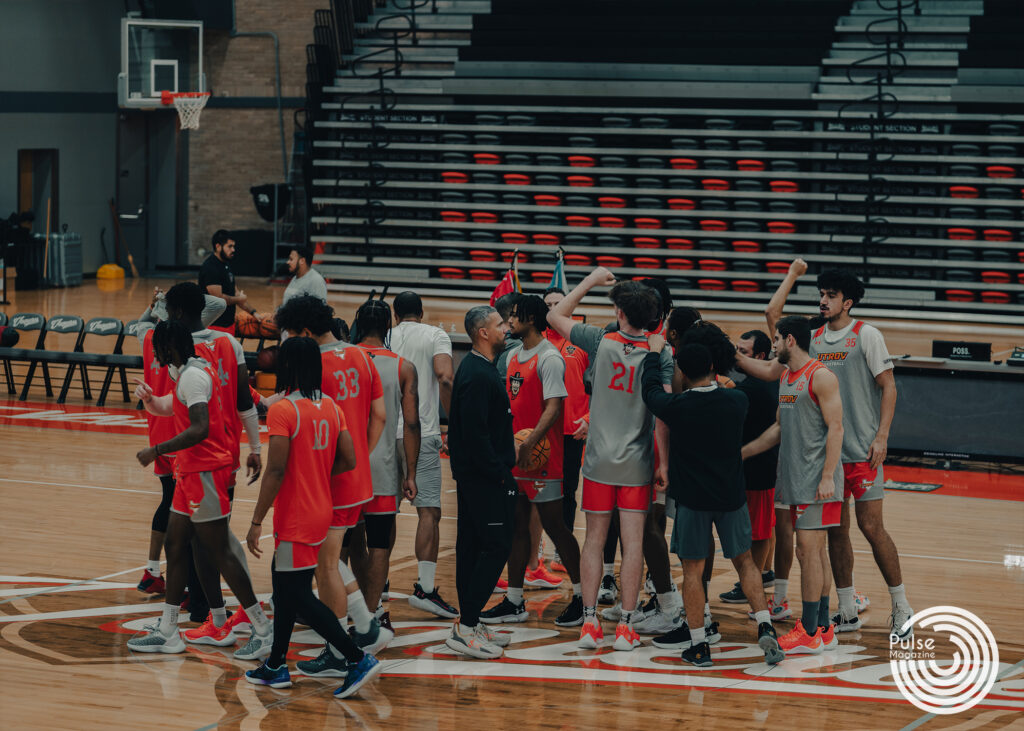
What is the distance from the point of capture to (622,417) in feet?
19.7

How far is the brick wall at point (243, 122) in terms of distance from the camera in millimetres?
25328

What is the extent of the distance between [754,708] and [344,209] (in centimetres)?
1827

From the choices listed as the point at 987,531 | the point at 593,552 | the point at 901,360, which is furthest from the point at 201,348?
the point at 901,360

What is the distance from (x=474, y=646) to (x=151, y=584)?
2.06 metres

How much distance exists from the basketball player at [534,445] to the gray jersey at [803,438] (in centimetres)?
113

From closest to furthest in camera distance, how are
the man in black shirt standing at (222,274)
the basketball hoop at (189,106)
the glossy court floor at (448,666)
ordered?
1. the glossy court floor at (448,666)
2. the man in black shirt standing at (222,274)
3. the basketball hoop at (189,106)

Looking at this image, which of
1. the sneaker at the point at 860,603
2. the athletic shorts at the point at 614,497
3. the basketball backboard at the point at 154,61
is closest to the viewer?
the athletic shorts at the point at 614,497

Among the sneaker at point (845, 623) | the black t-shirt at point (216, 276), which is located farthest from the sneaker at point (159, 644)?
the black t-shirt at point (216, 276)

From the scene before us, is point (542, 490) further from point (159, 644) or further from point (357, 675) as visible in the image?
point (159, 644)

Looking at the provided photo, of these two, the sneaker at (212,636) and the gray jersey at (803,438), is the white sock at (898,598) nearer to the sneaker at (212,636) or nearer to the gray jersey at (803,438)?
the gray jersey at (803,438)

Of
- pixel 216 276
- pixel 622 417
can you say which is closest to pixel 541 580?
pixel 622 417

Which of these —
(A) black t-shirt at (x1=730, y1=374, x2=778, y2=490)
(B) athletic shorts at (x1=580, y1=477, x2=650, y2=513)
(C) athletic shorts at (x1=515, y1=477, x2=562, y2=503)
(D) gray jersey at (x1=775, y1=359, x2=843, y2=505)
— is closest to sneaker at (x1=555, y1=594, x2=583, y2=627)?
(C) athletic shorts at (x1=515, y1=477, x2=562, y2=503)

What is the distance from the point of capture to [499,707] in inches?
207

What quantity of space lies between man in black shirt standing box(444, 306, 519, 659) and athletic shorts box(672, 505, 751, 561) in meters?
0.82
